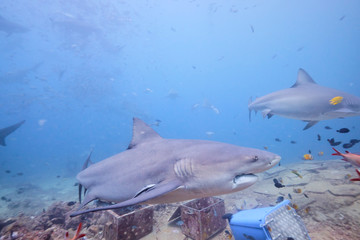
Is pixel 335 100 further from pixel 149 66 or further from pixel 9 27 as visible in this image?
pixel 149 66

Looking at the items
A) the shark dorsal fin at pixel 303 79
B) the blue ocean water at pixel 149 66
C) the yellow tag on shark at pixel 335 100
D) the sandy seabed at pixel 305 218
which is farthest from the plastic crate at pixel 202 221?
the blue ocean water at pixel 149 66

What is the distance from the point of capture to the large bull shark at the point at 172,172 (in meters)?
1.93

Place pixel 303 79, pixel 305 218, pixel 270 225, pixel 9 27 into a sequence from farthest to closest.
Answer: pixel 9 27 → pixel 303 79 → pixel 305 218 → pixel 270 225

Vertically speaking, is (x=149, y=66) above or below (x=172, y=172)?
above

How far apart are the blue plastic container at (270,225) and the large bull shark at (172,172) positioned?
150cm

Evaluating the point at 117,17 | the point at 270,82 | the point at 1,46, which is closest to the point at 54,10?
the point at 117,17

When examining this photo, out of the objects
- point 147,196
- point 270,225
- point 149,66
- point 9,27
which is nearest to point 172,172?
point 147,196

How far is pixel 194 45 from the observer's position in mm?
124062

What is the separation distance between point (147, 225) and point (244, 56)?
155m

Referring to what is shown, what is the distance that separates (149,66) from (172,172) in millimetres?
114746

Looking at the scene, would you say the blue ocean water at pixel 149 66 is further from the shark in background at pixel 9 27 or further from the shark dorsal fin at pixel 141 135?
the shark dorsal fin at pixel 141 135

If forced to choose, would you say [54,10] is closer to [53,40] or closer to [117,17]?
[53,40]

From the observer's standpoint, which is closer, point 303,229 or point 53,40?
point 303,229

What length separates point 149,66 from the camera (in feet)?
360
